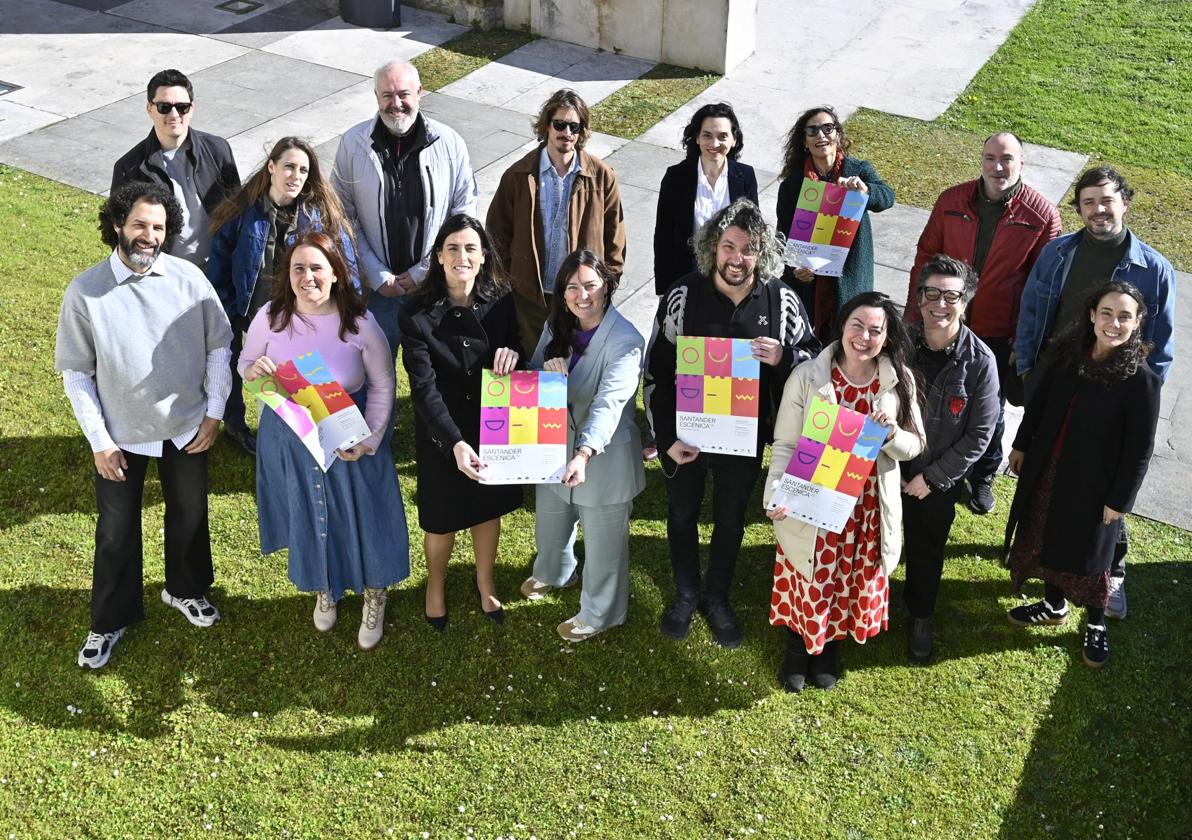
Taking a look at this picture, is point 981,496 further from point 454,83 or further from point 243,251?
point 454,83

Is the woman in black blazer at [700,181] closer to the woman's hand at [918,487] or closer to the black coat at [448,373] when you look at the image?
the black coat at [448,373]

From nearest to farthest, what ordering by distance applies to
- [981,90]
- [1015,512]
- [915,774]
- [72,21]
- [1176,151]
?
[915,774] < [1015,512] < [1176,151] < [981,90] < [72,21]

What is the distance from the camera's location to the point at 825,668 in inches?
223

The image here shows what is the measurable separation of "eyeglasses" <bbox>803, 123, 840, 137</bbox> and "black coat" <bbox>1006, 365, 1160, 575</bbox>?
69.3 inches

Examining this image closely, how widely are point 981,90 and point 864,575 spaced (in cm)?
903

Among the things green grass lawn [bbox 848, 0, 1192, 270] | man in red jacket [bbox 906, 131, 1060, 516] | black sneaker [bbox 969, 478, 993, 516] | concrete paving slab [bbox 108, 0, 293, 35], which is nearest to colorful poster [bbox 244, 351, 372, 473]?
man in red jacket [bbox 906, 131, 1060, 516]

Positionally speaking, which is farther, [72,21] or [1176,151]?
[72,21]

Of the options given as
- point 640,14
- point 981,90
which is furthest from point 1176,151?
point 640,14

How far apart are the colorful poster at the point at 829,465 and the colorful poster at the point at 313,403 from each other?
6.28ft

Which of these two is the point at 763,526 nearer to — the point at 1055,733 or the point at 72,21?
the point at 1055,733

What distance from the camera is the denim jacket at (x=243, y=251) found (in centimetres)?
600

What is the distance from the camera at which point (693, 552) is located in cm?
586

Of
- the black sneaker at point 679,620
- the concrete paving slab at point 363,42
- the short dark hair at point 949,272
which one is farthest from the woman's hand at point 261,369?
the concrete paving slab at point 363,42

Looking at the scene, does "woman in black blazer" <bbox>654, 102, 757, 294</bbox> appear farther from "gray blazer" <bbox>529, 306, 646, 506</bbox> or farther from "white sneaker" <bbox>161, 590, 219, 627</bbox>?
"white sneaker" <bbox>161, 590, 219, 627</bbox>
